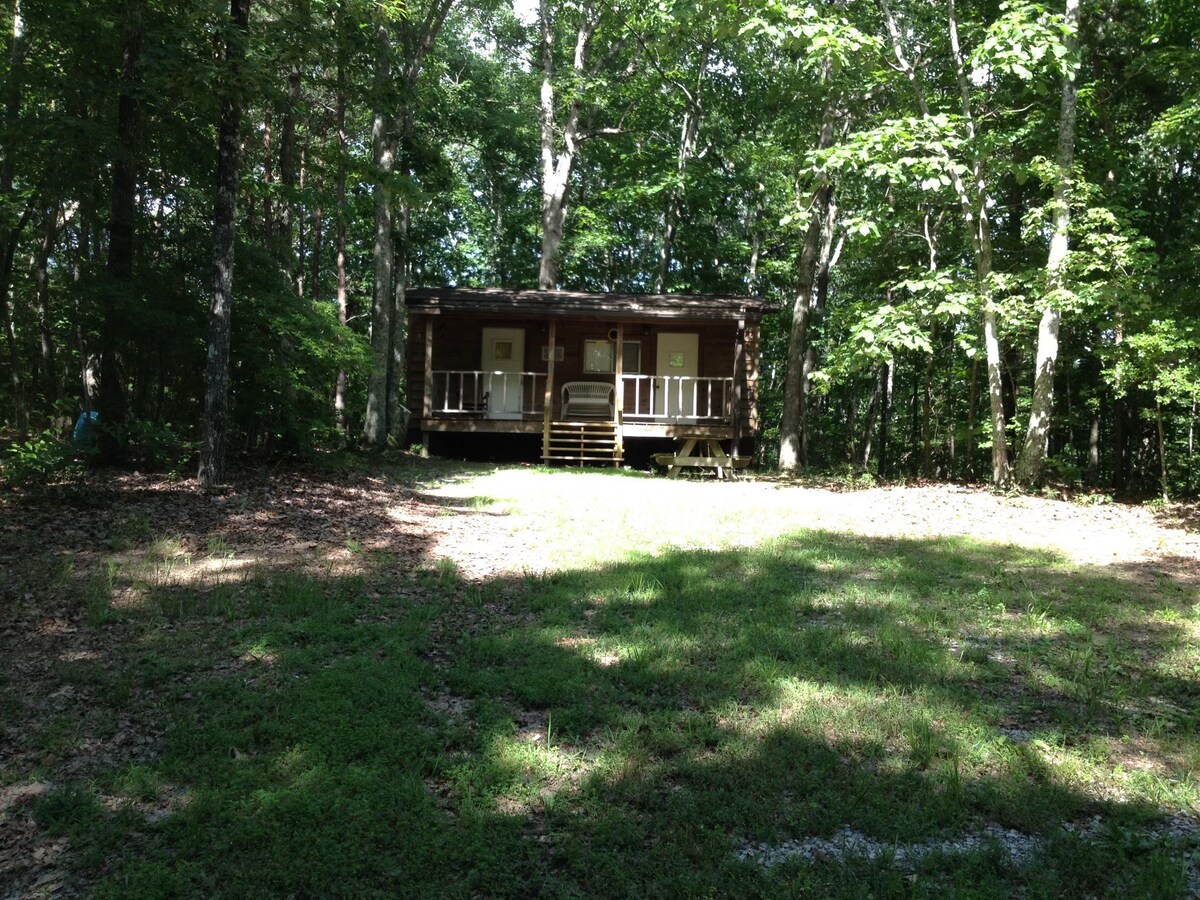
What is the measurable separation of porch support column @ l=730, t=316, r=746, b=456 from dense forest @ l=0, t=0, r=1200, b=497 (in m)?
1.15

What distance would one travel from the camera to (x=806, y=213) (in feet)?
43.9

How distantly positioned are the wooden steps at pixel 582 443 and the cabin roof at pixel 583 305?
2488 millimetres

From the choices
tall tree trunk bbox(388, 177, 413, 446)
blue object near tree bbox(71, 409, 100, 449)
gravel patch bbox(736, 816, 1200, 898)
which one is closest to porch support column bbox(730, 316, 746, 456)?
tall tree trunk bbox(388, 177, 413, 446)

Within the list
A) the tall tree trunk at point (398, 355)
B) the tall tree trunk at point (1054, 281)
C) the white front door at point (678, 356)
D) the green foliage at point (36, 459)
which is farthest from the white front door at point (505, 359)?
the green foliage at point (36, 459)

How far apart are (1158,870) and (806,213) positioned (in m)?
12.0

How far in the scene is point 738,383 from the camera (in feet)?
60.3

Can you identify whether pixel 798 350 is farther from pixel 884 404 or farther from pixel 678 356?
pixel 884 404

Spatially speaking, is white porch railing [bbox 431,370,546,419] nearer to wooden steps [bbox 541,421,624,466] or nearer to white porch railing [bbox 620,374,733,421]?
wooden steps [bbox 541,421,624,466]

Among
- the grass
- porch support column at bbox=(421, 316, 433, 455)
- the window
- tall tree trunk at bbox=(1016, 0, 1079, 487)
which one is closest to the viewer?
the grass

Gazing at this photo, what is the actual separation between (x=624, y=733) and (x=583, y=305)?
14560 millimetres

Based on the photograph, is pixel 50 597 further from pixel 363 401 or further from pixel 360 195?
pixel 363 401

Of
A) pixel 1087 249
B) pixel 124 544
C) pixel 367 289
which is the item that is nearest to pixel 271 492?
pixel 124 544

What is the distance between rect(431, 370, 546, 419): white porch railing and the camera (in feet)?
61.7

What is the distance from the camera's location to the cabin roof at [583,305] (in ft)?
57.3
